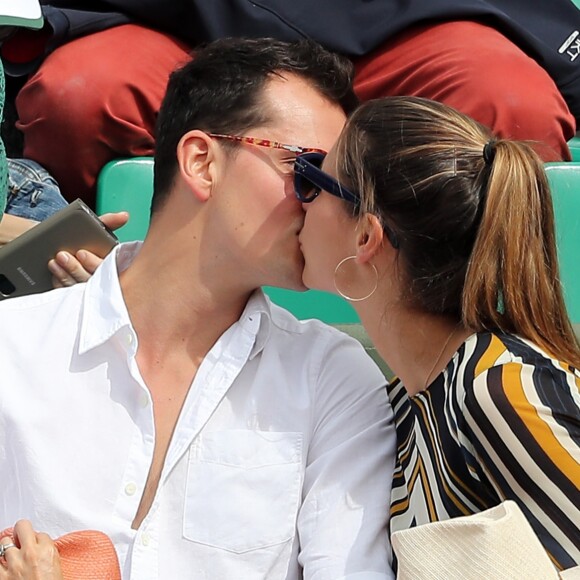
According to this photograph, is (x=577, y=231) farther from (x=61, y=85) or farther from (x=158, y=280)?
(x=61, y=85)

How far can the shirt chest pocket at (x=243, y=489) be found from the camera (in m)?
1.59

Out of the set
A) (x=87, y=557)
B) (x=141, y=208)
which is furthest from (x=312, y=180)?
(x=141, y=208)

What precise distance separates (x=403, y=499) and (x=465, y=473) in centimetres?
17

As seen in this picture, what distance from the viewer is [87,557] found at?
1383 mm

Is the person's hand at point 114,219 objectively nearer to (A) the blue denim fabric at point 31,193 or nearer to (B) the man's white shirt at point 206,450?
(A) the blue denim fabric at point 31,193

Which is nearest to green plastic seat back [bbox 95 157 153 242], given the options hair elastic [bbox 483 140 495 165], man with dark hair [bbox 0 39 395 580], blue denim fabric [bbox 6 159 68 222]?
blue denim fabric [bbox 6 159 68 222]

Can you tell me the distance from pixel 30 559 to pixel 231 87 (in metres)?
0.93

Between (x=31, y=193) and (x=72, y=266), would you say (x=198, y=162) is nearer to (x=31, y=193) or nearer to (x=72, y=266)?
(x=72, y=266)

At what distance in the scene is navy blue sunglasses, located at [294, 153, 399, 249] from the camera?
1.65m

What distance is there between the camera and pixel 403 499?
60.7 inches

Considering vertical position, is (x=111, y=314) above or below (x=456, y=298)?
below

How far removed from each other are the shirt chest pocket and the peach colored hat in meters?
0.21

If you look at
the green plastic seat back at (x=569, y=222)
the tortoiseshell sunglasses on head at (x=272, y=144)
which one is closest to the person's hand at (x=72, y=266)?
the tortoiseshell sunglasses on head at (x=272, y=144)

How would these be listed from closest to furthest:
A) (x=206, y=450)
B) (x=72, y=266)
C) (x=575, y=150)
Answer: (x=206, y=450) → (x=72, y=266) → (x=575, y=150)
